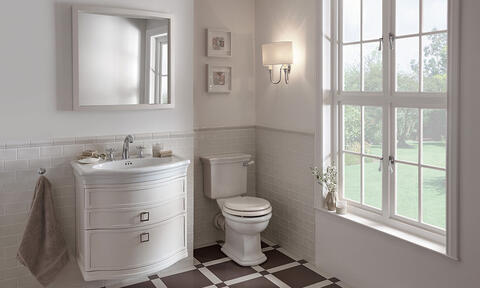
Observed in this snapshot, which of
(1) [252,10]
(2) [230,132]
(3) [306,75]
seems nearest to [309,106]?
(3) [306,75]

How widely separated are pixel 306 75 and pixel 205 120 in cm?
105

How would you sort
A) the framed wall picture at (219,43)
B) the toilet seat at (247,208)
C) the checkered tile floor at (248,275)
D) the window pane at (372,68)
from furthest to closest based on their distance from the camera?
the framed wall picture at (219,43) < the toilet seat at (247,208) < the checkered tile floor at (248,275) < the window pane at (372,68)

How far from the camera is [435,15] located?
9.47 ft

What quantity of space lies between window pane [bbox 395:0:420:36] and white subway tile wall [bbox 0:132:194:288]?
7.09 ft

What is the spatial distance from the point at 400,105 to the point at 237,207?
155cm

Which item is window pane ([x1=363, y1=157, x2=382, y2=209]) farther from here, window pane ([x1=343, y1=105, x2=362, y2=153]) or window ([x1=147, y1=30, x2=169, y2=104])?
window ([x1=147, y1=30, x2=169, y2=104])

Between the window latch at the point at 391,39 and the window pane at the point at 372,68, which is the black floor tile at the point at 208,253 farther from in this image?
the window latch at the point at 391,39

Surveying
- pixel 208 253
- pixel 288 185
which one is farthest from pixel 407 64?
pixel 208 253

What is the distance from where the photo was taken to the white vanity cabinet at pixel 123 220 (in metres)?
3.12

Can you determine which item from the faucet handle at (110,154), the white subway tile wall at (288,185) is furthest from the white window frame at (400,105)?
the faucet handle at (110,154)

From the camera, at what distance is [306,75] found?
3.91m

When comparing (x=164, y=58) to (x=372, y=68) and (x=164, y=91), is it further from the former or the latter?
(x=372, y=68)

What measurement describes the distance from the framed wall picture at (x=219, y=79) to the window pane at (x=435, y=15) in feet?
6.36

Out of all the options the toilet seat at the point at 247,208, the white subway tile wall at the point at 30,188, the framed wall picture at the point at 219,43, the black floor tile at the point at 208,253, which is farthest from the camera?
the framed wall picture at the point at 219,43
